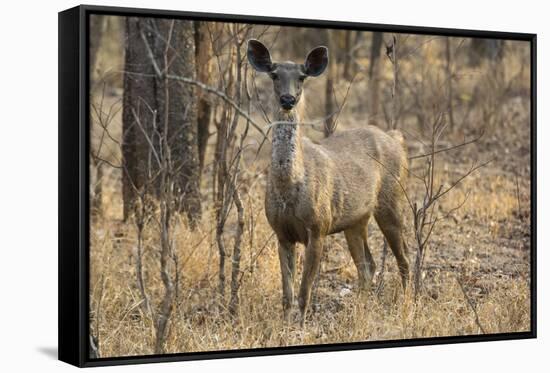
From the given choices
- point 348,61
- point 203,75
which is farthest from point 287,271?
point 348,61

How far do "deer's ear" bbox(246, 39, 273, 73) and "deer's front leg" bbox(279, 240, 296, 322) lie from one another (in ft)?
4.05

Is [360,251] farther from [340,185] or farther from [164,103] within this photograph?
[164,103]

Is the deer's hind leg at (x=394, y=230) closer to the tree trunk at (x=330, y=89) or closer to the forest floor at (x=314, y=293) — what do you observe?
the forest floor at (x=314, y=293)

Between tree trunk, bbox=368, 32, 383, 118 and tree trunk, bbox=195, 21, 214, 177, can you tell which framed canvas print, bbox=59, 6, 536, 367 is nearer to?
tree trunk, bbox=195, 21, 214, 177

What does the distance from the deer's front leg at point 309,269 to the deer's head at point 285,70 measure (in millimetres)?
985

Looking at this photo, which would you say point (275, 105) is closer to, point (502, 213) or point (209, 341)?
point (209, 341)

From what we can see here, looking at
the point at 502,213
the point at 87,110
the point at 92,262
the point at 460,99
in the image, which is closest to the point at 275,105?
the point at 87,110

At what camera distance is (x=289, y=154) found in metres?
8.32

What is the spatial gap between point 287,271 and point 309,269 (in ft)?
0.54

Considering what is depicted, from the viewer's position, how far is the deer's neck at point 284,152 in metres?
8.30

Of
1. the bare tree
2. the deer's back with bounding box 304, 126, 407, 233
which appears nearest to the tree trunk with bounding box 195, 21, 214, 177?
the bare tree

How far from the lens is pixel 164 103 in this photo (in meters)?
10.4

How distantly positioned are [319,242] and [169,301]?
1.35 m

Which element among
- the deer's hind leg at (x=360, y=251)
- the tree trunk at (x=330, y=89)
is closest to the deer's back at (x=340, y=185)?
the deer's hind leg at (x=360, y=251)
